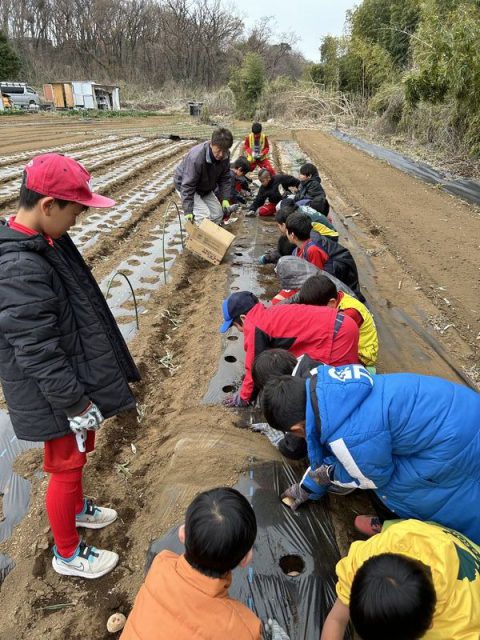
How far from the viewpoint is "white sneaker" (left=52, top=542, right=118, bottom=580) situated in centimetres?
194

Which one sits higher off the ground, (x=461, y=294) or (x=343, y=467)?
(x=343, y=467)

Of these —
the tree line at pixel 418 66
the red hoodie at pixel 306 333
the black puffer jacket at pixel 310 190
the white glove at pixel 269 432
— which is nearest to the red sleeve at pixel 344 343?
the red hoodie at pixel 306 333

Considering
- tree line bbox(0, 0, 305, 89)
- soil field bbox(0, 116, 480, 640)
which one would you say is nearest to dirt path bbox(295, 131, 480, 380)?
soil field bbox(0, 116, 480, 640)

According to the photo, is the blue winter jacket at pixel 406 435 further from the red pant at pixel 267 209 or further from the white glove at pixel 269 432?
the red pant at pixel 267 209

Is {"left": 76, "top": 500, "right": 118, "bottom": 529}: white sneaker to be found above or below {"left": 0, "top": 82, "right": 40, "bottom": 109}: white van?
below

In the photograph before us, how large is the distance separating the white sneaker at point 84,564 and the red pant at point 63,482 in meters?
0.10

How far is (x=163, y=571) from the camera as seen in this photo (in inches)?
51.9

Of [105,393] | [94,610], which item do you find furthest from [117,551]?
[105,393]

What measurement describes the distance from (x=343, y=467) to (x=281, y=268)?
7.53ft

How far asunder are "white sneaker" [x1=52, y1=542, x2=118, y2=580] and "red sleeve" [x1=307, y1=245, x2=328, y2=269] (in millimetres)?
2892

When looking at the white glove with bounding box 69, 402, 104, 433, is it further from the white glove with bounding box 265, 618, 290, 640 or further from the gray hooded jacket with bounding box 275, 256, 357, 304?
the gray hooded jacket with bounding box 275, 256, 357, 304

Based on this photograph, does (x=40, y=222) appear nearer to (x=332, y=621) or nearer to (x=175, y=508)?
(x=175, y=508)

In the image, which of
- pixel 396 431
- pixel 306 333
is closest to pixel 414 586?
pixel 396 431

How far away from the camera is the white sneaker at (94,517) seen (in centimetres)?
217
